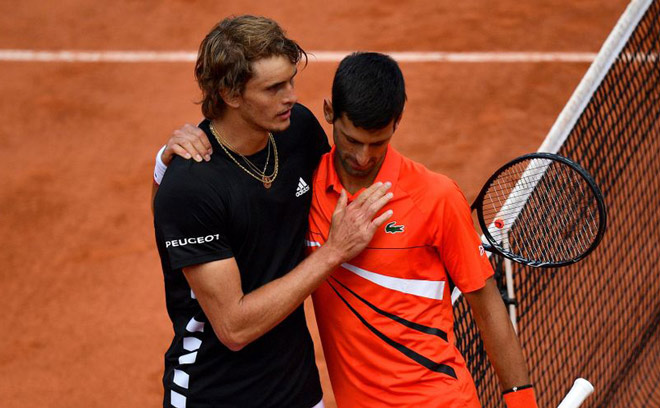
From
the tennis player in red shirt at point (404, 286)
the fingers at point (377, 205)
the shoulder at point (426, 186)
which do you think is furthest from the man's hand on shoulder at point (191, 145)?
the shoulder at point (426, 186)

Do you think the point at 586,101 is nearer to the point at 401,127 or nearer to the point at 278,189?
the point at 278,189

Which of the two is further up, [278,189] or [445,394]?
[278,189]

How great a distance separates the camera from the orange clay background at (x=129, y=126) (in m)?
5.96

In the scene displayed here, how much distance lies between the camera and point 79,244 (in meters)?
6.79

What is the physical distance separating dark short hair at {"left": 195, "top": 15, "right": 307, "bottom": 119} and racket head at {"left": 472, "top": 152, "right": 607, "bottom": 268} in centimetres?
96

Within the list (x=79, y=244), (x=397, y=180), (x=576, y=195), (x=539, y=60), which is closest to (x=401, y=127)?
(x=539, y=60)

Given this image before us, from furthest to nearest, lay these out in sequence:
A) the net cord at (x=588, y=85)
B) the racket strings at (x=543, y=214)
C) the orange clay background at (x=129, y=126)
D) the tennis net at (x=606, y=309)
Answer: the orange clay background at (x=129, y=126)
the tennis net at (x=606, y=309)
the net cord at (x=588, y=85)
the racket strings at (x=543, y=214)

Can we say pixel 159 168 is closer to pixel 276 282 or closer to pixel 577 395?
pixel 276 282

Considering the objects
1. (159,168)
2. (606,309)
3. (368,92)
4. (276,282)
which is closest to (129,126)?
(606,309)

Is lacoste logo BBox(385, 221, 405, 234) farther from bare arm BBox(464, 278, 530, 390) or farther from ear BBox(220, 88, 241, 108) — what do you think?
ear BBox(220, 88, 241, 108)

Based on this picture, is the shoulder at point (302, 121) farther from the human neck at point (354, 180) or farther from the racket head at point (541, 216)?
the racket head at point (541, 216)

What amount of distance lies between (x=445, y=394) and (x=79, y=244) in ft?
14.2

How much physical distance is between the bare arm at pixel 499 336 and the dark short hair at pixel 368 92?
690 millimetres

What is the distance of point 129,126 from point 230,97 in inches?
206
